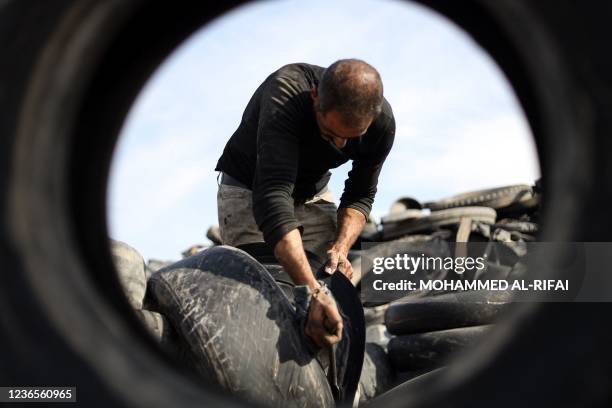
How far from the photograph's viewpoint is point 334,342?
2777 millimetres

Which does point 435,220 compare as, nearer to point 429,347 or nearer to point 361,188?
point 361,188

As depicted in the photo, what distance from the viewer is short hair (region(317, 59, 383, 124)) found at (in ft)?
11.6

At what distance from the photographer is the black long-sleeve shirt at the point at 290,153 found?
359 cm

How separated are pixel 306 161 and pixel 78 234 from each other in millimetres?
2614

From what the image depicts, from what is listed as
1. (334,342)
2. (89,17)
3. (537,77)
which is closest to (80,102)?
(89,17)

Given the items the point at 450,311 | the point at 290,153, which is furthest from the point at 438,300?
the point at 290,153

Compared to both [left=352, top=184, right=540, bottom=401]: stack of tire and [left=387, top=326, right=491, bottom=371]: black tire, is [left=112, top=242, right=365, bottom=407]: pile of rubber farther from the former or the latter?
[left=387, top=326, right=491, bottom=371]: black tire

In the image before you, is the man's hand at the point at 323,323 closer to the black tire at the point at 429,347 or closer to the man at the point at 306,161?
the man at the point at 306,161

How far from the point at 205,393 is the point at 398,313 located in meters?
2.81

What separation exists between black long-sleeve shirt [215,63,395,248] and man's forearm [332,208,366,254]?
0.04m

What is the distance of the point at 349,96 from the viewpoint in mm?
3539

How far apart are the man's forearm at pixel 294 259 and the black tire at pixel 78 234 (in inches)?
74.2

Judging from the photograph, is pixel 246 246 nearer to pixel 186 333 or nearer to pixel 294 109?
pixel 294 109

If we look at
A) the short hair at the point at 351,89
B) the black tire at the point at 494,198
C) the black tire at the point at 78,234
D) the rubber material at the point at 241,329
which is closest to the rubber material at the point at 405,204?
the black tire at the point at 494,198
